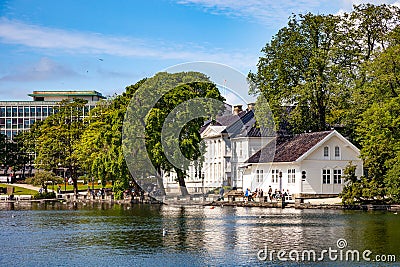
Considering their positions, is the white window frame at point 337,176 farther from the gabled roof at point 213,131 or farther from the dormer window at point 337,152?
the gabled roof at point 213,131

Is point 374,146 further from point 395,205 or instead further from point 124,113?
point 124,113

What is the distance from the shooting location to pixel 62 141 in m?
92.2

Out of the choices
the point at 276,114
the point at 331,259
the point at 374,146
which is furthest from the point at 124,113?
the point at 331,259

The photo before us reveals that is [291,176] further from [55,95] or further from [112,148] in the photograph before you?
[55,95]

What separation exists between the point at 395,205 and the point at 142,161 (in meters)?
24.5

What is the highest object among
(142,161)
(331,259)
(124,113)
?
(124,113)

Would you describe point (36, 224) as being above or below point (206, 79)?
below

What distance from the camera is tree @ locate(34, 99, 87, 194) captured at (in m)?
91.4

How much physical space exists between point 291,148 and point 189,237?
3769 cm

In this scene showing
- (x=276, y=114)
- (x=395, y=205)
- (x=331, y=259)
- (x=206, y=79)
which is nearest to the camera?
(x=331, y=259)

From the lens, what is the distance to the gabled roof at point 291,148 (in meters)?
71.5

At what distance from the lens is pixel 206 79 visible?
68.4m

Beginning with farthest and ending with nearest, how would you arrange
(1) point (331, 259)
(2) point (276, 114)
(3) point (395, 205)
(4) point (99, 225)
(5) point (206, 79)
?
(2) point (276, 114) < (5) point (206, 79) < (3) point (395, 205) < (4) point (99, 225) < (1) point (331, 259)

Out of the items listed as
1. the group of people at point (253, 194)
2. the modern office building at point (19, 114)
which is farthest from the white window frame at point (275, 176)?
the modern office building at point (19, 114)
